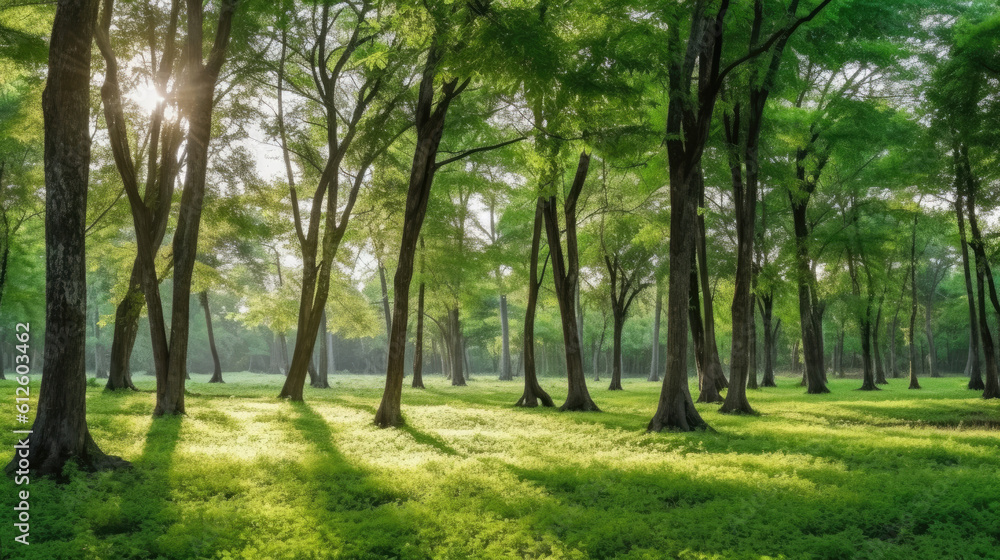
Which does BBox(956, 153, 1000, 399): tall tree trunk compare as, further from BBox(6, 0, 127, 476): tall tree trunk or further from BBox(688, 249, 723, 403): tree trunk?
BBox(6, 0, 127, 476): tall tree trunk

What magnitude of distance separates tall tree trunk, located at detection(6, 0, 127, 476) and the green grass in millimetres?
597

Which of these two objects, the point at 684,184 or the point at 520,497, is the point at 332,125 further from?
the point at 520,497

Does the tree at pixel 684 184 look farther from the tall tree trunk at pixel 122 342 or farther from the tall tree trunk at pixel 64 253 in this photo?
the tall tree trunk at pixel 122 342

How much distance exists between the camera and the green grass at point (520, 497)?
4727 millimetres

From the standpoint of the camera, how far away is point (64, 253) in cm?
630

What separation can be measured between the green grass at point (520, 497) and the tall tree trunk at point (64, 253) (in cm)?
60

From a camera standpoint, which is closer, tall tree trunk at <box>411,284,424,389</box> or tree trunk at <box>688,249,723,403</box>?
tree trunk at <box>688,249,723,403</box>

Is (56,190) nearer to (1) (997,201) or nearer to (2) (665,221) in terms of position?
(2) (665,221)

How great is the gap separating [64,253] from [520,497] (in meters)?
5.77

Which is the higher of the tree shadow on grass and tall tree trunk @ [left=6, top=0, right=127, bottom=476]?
tall tree trunk @ [left=6, top=0, right=127, bottom=476]

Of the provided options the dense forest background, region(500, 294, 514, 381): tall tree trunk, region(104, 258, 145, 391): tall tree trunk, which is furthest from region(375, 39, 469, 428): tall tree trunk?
region(500, 294, 514, 381): tall tree trunk

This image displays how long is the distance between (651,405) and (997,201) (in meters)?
14.3

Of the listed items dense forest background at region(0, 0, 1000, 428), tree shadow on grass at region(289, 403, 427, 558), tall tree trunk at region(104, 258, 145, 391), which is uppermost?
dense forest background at region(0, 0, 1000, 428)

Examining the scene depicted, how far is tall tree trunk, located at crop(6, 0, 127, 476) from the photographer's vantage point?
20.5ft
